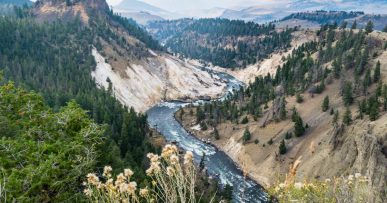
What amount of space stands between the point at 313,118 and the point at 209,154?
25412 millimetres

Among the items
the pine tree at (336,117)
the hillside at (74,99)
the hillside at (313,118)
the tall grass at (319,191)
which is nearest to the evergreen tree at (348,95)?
the hillside at (313,118)

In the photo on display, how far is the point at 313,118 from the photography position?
322ft

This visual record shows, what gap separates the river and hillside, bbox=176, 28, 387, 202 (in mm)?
2648

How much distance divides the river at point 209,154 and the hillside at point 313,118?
265 centimetres

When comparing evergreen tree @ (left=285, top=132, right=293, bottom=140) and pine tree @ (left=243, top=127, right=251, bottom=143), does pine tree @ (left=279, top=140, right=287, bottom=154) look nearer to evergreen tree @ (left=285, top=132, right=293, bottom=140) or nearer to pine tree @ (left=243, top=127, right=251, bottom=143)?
evergreen tree @ (left=285, top=132, right=293, bottom=140)

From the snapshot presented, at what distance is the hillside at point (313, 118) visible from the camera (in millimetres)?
73562

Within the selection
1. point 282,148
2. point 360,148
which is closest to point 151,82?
point 282,148

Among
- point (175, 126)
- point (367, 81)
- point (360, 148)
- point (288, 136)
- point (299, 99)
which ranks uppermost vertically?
point (367, 81)

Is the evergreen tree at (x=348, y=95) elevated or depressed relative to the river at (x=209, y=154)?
elevated

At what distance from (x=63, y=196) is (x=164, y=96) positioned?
14117 centimetres

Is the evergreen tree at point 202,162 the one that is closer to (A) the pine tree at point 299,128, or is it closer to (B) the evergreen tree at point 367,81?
(A) the pine tree at point 299,128

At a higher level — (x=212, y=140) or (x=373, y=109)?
(x=373, y=109)

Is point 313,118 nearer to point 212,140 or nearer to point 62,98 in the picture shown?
point 212,140

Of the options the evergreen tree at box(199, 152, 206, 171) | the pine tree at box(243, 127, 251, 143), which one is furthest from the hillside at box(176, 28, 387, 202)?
the evergreen tree at box(199, 152, 206, 171)
